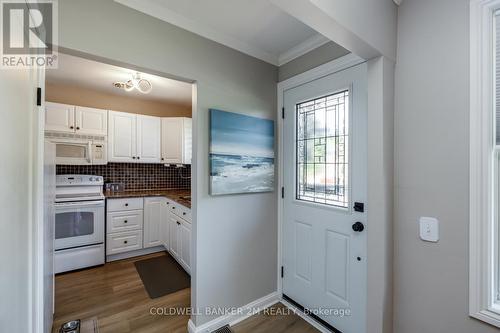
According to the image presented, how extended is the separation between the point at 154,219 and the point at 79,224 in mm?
931

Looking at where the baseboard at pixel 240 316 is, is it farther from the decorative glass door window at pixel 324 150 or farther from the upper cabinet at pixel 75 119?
the upper cabinet at pixel 75 119

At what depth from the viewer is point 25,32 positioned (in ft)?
2.76

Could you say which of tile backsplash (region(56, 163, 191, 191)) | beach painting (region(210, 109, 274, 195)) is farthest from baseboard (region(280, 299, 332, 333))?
tile backsplash (region(56, 163, 191, 191))

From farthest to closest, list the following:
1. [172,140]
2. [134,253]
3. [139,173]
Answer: [139,173] < [172,140] < [134,253]

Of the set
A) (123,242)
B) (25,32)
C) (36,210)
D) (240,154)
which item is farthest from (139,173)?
(25,32)

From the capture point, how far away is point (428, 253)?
121cm

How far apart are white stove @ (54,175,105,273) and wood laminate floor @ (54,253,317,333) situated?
0.68 feet

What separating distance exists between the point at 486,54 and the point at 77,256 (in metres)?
4.15

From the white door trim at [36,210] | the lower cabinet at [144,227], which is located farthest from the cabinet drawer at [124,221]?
the white door trim at [36,210]

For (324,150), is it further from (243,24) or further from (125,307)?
(125,307)

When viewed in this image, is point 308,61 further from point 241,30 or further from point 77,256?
point 77,256

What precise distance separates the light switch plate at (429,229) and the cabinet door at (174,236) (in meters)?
2.63

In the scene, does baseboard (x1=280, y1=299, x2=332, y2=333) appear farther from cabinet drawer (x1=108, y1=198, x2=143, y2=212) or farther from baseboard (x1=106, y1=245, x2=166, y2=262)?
cabinet drawer (x1=108, y1=198, x2=143, y2=212)

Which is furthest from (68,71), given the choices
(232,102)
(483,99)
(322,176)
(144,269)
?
(483,99)
